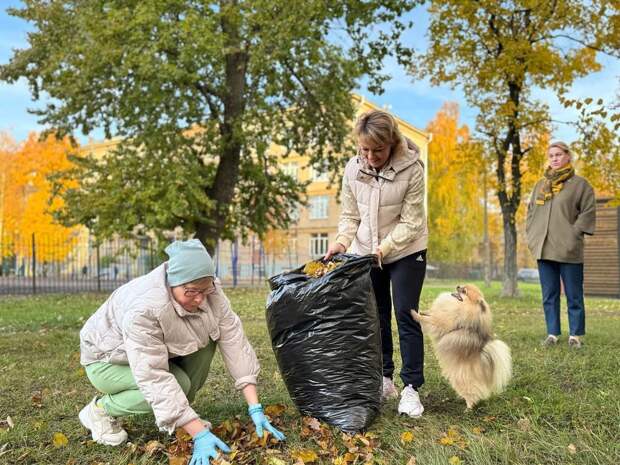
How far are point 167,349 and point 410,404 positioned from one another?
1414 mm

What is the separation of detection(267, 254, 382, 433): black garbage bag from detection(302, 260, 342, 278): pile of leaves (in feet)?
0.26

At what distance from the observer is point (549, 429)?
2.94 m

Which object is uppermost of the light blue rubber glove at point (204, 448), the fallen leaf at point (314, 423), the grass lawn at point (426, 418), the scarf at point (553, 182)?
the scarf at point (553, 182)

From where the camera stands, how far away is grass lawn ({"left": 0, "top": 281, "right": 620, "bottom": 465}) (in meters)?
2.64

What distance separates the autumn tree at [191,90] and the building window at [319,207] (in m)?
22.4

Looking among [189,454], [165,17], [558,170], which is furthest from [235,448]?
[165,17]

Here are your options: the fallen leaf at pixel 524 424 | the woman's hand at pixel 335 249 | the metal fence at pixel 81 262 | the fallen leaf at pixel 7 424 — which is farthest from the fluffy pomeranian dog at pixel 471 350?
the metal fence at pixel 81 262

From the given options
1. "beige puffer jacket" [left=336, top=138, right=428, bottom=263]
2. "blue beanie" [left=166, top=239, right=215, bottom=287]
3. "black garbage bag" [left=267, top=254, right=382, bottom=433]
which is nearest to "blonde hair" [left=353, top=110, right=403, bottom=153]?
"beige puffer jacket" [left=336, top=138, right=428, bottom=263]

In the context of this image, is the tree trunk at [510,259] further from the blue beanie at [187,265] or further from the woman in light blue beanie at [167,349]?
the blue beanie at [187,265]

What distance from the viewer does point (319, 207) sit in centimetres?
3869

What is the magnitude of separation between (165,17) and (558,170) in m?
9.94

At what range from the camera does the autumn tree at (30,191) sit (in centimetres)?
2242

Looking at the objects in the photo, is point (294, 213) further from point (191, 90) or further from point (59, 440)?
point (59, 440)

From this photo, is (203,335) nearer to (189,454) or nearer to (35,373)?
(189,454)
